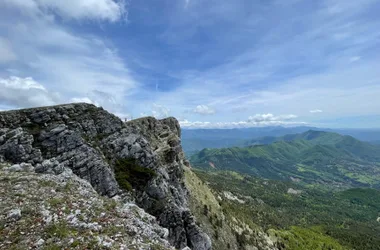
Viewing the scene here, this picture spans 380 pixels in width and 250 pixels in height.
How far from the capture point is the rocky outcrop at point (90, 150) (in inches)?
1314

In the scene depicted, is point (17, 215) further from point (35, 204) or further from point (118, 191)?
point (118, 191)

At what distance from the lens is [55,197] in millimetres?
20531

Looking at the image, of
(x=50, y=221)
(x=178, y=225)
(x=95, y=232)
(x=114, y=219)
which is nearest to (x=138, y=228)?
(x=114, y=219)

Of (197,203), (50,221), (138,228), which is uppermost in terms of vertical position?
(50,221)

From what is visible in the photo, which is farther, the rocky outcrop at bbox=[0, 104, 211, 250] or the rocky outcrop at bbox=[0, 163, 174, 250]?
the rocky outcrop at bbox=[0, 104, 211, 250]

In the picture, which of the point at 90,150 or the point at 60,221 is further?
the point at 90,150

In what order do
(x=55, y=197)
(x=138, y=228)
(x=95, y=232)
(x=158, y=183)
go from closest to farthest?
(x=95, y=232)
(x=138, y=228)
(x=55, y=197)
(x=158, y=183)

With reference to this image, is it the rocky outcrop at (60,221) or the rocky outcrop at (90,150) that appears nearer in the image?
the rocky outcrop at (60,221)

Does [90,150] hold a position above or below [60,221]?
above

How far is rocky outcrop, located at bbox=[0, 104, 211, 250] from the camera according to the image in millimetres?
33375

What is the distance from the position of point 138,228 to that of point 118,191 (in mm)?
23335

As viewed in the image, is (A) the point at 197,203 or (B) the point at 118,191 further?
(A) the point at 197,203

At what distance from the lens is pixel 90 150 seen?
132 ft

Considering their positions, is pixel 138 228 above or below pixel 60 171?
below
